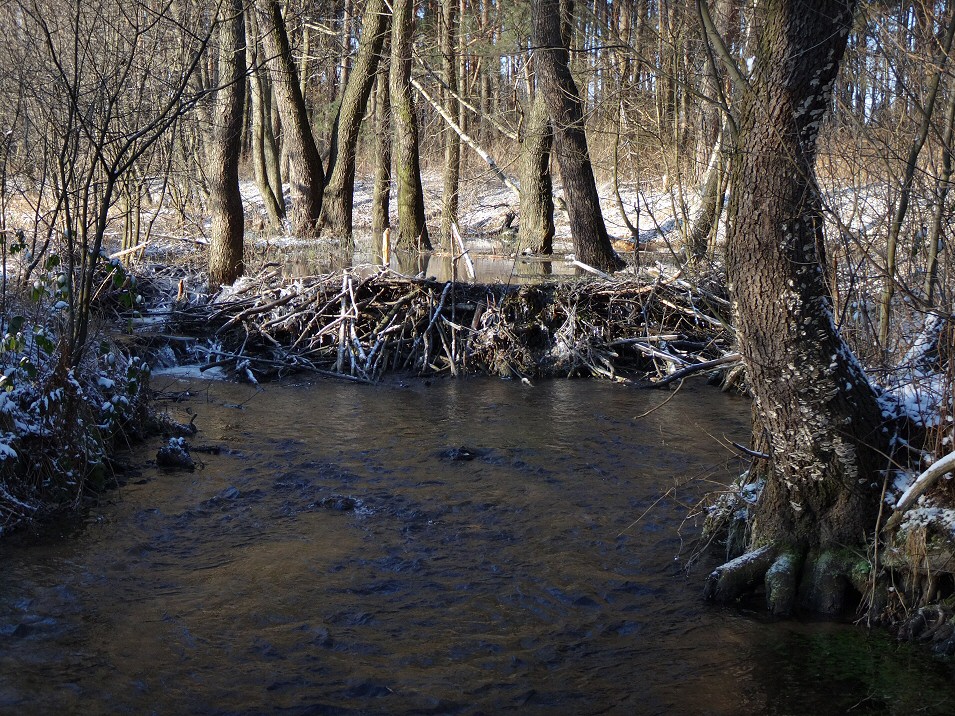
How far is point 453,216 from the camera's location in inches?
922

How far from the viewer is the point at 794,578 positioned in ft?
18.3

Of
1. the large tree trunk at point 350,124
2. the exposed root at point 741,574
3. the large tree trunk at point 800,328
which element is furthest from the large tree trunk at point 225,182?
the exposed root at point 741,574

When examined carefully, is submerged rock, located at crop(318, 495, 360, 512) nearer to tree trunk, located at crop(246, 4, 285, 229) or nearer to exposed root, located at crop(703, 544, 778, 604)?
exposed root, located at crop(703, 544, 778, 604)

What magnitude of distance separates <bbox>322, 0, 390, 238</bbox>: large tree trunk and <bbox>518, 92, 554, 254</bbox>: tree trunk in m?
3.83

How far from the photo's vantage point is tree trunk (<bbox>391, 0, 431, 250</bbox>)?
1812 cm

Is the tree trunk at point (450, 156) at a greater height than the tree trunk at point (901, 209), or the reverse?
the tree trunk at point (450, 156)

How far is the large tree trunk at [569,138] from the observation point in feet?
48.3

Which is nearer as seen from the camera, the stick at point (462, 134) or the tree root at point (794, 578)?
the tree root at point (794, 578)

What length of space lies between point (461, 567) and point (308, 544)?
3.87 feet

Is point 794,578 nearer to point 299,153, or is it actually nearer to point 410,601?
point 410,601

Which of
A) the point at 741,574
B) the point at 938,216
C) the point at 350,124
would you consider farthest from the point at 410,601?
the point at 350,124

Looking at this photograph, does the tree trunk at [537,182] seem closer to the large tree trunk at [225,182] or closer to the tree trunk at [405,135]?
the tree trunk at [405,135]


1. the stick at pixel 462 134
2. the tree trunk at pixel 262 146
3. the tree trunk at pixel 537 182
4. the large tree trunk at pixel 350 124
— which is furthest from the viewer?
the tree trunk at pixel 262 146

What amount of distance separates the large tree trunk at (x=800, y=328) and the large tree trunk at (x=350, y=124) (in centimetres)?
1431
